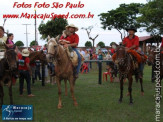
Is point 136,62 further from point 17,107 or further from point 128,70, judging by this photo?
point 17,107

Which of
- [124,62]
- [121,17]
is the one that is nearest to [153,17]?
[121,17]

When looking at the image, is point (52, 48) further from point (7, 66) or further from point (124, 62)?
point (124, 62)

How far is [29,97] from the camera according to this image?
9414 millimetres

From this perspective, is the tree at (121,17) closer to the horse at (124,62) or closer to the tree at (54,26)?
the tree at (54,26)

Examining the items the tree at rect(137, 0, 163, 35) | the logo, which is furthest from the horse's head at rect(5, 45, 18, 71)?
the tree at rect(137, 0, 163, 35)

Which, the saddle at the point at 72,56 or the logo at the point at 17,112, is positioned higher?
the saddle at the point at 72,56

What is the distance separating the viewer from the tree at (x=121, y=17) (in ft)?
161

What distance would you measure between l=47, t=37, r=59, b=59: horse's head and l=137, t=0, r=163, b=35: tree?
29.6 m

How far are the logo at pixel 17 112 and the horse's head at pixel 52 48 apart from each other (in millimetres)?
1936

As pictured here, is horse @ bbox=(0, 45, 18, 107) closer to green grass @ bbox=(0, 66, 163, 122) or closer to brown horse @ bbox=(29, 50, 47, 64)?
green grass @ bbox=(0, 66, 163, 122)

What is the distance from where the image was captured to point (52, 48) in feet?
22.7

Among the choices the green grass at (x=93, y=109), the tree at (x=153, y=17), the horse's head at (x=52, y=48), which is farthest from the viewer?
the tree at (x=153, y=17)

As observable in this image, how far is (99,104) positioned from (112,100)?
892 mm

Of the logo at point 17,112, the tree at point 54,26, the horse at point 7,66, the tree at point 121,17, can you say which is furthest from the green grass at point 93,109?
the tree at point 121,17
